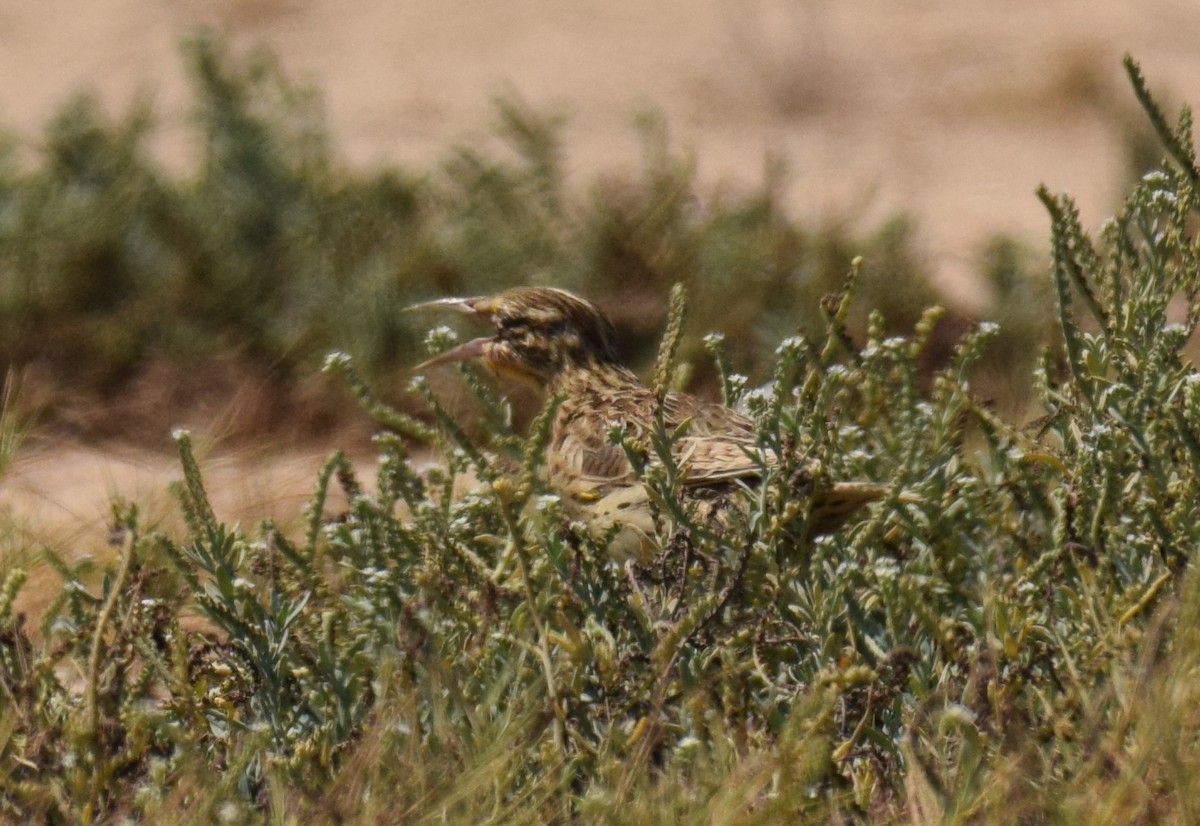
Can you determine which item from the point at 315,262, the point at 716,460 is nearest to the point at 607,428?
the point at 716,460

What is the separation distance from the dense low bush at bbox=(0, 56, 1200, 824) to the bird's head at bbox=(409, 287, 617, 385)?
1.20m

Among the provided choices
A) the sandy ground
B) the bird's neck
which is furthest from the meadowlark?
the sandy ground

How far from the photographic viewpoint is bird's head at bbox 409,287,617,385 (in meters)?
4.79

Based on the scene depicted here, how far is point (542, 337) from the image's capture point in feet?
15.8

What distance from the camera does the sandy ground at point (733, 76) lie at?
396 inches

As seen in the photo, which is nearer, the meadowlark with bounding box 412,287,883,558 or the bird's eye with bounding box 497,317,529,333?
the meadowlark with bounding box 412,287,883,558

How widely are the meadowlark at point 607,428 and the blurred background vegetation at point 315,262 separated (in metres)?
1.57

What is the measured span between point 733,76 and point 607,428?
8.51 metres

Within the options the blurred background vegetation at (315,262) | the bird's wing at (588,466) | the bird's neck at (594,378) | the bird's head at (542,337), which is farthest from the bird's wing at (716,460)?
the blurred background vegetation at (315,262)

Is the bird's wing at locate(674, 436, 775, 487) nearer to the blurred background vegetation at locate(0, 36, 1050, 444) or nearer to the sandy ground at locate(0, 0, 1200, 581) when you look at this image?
the blurred background vegetation at locate(0, 36, 1050, 444)

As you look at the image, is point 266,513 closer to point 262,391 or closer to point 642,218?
point 262,391

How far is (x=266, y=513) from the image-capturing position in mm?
4906

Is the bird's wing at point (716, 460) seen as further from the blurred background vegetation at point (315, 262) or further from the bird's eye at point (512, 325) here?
the blurred background vegetation at point (315, 262)

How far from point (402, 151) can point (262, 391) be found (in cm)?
375
